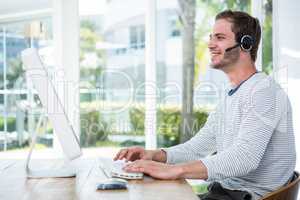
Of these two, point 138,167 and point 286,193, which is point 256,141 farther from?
point 138,167

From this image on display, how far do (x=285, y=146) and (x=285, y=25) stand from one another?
2.52m

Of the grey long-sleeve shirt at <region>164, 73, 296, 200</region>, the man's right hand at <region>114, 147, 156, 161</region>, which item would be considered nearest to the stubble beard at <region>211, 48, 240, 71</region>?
the grey long-sleeve shirt at <region>164, 73, 296, 200</region>

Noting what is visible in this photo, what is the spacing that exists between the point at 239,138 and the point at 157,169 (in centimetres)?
33

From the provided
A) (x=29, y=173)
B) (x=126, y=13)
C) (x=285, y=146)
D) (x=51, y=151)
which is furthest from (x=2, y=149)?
(x=285, y=146)

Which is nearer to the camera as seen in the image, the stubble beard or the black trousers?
the black trousers

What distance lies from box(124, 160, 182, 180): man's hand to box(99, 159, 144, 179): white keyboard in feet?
0.07

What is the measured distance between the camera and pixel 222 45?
2033mm

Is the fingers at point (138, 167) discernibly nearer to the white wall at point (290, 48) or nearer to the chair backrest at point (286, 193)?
the chair backrest at point (286, 193)

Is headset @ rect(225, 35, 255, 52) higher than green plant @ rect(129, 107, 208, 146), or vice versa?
headset @ rect(225, 35, 255, 52)

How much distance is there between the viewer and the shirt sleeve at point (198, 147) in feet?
6.87

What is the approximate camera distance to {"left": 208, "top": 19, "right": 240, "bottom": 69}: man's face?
78.9 inches

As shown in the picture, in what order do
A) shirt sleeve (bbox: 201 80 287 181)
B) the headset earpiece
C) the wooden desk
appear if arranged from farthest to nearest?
the headset earpiece
shirt sleeve (bbox: 201 80 287 181)
the wooden desk

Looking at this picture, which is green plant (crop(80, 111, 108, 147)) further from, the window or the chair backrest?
the chair backrest

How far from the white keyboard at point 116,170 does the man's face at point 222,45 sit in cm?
65
